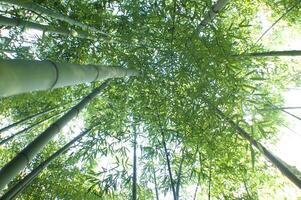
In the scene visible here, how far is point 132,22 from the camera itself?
153 inches

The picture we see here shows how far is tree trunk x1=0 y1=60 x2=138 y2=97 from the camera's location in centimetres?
141

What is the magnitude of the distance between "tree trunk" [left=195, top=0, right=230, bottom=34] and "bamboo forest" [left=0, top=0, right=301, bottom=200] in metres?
0.02

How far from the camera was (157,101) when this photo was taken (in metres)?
3.90

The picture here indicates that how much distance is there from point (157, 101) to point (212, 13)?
109cm

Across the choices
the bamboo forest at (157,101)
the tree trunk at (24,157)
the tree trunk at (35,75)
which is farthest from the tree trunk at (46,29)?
the tree trunk at (35,75)

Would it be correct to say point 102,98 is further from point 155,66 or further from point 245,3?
point 245,3

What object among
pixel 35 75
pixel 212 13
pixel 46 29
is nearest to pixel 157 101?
pixel 212 13

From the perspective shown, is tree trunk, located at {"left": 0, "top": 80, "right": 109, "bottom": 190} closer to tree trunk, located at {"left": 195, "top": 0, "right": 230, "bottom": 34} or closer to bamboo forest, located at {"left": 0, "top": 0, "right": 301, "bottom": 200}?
bamboo forest, located at {"left": 0, "top": 0, "right": 301, "bottom": 200}

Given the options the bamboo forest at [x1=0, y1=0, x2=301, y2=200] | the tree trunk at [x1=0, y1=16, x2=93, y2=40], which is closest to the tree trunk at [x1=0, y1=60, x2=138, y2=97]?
the bamboo forest at [x1=0, y1=0, x2=301, y2=200]

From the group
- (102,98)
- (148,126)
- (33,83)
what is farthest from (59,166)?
(33,83)

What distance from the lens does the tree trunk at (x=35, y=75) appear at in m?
1.41

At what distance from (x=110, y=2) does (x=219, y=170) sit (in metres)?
2.29

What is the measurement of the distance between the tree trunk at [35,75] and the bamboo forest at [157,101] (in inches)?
0.9

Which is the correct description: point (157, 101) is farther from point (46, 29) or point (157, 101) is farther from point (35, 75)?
point (35, 75)
